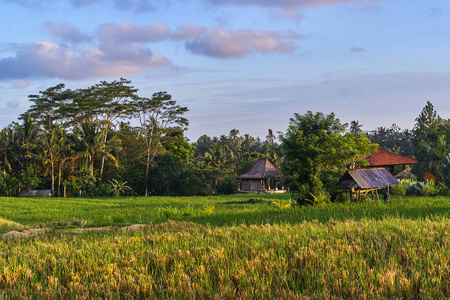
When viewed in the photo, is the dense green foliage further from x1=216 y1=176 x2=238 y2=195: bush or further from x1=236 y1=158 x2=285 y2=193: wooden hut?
x1=216 y1=176 x2=238 y2=195: bush

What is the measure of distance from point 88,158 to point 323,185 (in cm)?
2768

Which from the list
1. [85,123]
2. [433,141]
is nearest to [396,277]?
[85,123]

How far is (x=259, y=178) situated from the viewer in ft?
141

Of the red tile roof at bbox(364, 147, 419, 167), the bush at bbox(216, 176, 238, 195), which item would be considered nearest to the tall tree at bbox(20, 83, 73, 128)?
the bush at bbox(216, 176, 238, 195)

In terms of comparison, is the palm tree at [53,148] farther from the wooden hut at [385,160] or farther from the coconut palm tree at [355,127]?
the coconut palm tree at [355,127]

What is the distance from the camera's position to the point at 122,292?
3.93m

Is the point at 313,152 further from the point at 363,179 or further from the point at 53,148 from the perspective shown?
the point at 53,148

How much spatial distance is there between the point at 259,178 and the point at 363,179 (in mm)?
22920

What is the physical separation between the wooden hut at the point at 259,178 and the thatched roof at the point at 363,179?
819 inches

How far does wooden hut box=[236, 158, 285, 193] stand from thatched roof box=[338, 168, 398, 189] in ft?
68.2

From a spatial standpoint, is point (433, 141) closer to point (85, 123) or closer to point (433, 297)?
point (85, 123)

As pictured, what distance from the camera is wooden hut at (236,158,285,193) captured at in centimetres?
4338

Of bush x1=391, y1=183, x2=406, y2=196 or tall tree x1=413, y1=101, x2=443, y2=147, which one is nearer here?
bush x1=391, y1=183, x2=406, y2=196

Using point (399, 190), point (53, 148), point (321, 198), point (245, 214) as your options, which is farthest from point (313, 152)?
point (53, 148)
